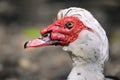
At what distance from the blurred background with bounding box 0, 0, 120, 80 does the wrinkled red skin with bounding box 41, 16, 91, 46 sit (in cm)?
382

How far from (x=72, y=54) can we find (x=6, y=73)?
4.34m

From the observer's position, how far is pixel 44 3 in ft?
45.6

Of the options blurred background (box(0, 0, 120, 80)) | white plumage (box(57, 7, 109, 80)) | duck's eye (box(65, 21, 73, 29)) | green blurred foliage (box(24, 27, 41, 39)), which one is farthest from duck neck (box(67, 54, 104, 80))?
green blurred foliage (box(24, 27, 41, 39))

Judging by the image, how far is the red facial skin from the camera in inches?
282

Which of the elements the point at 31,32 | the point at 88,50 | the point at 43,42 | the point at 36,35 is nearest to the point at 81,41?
the point at 88,50

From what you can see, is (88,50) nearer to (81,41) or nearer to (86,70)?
(81,41)

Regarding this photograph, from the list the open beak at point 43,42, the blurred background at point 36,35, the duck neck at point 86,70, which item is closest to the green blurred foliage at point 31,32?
the blurred background at point 36,35

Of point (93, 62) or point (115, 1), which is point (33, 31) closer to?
point (115, 1)

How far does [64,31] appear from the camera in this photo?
23.6 ft

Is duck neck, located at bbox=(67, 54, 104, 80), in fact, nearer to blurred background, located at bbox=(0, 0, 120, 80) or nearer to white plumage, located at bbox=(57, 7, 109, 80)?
white plumage, located at bbox=(57, 7, 109, 80)

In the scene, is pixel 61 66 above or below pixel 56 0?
below

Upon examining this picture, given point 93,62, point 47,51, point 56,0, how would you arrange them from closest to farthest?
point 93,62
point 47,51
point 56,0

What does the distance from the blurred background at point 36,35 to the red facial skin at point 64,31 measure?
381 centimetres

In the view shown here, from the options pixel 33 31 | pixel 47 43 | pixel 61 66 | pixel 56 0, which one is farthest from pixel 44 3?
pixel 47 43
